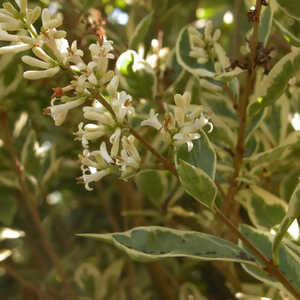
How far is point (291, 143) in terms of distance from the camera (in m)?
1.06

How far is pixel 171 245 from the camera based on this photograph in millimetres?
872

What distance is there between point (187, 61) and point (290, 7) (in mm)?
253

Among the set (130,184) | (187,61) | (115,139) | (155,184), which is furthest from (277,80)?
(130,184)

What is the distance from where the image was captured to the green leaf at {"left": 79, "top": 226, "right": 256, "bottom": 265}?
83 centimetres

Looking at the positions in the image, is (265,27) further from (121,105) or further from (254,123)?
(121,105)

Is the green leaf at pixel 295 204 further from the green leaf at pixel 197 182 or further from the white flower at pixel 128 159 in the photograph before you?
the white flower at pixel 128 159

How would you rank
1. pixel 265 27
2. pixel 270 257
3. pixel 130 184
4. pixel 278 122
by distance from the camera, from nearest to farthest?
pixel 270 257, pixel 265 27, pixel 278 122, pixel 130 184

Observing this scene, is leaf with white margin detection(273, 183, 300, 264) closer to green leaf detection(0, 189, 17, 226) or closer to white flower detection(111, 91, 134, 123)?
white flower detection(111, 91, 134, 123)

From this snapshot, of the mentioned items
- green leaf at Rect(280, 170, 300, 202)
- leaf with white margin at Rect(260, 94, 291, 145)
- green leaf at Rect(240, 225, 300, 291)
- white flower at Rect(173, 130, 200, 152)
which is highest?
white flower at Rect(173, 130, 200, 152)

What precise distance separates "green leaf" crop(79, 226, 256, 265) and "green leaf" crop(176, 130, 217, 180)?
4.4 inches

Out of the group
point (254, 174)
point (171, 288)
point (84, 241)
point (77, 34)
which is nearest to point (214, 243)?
point (254, 174)

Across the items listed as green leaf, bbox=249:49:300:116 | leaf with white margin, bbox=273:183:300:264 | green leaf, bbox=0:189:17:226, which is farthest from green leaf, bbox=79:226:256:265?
green leaf, bbox=0:189:17:226

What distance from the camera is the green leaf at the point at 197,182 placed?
2.56 ft

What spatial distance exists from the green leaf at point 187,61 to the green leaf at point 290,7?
7.0 inches
